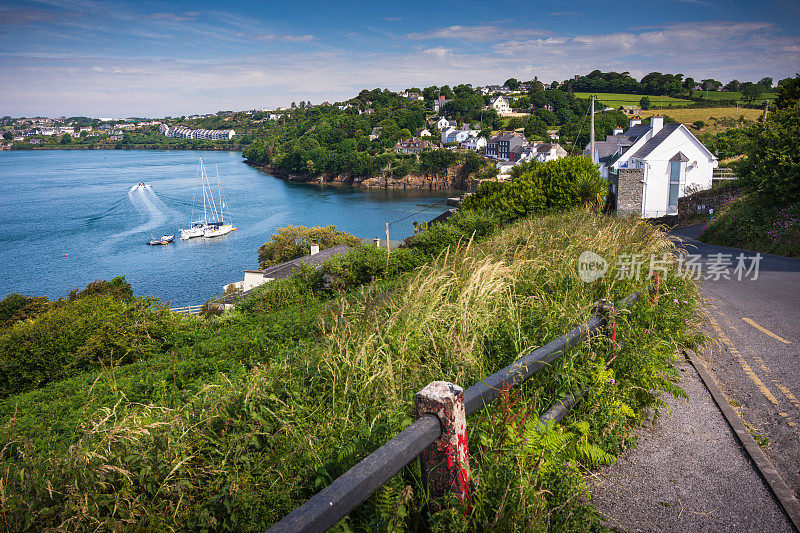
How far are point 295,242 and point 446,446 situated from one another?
47957 millimetres

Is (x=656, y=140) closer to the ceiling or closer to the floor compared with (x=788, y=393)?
closer to the ceiling

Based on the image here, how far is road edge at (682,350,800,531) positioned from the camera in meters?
2.65

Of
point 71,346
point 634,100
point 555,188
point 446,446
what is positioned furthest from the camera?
point 634,100

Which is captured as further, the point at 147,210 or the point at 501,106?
the point at 501,106

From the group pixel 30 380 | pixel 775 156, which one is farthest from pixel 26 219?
pixel 775 156

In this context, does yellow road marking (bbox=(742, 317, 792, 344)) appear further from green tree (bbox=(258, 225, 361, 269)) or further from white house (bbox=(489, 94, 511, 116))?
white house (bbox=(489, 94, 511, 116))

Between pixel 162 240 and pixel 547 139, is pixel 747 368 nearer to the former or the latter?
pixel 162 240

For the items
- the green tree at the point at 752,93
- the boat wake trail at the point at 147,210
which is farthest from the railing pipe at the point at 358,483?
the green tree at the point at 752,93

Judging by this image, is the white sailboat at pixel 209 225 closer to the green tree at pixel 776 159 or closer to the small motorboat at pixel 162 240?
the small motorboat at pixel 162 240

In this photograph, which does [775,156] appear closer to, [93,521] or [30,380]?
[93,521]

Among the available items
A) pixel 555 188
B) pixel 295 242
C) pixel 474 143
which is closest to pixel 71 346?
pixel 555 188

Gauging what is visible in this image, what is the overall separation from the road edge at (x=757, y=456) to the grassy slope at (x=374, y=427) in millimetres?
429

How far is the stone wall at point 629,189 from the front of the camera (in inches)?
959

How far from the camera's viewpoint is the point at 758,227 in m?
15.5
